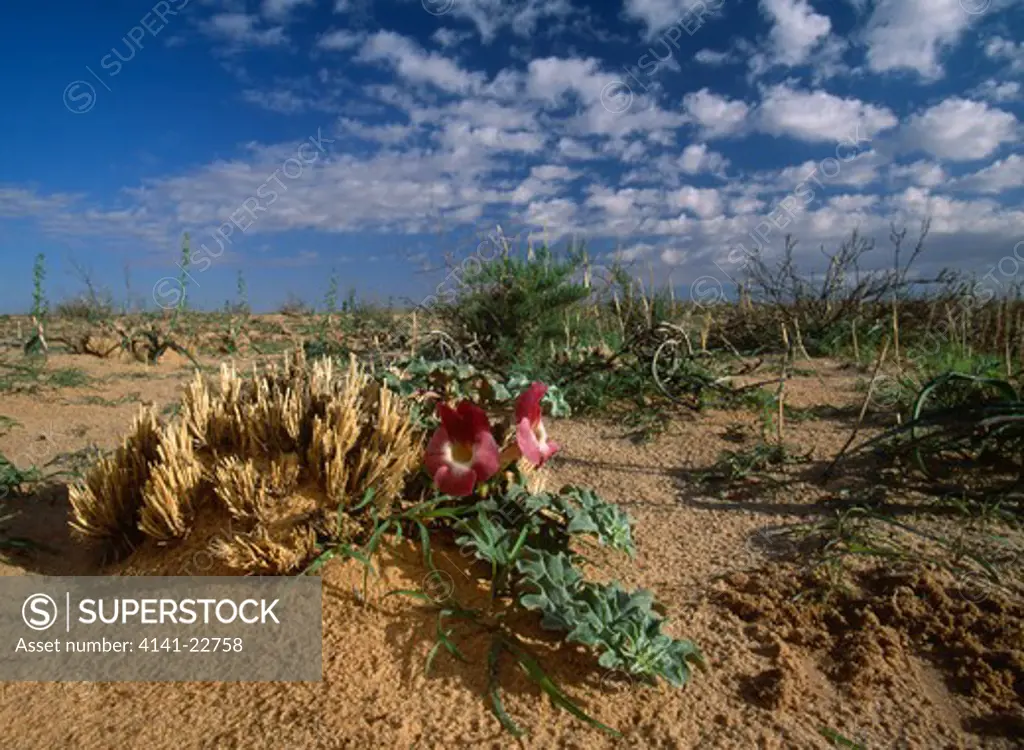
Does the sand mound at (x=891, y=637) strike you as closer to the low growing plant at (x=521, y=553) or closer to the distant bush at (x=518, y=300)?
the low growing plant at (x=521, y=553)

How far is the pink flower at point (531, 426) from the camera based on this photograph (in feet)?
6.68

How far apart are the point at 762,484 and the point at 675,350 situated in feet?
5.57

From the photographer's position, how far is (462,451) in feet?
6.72

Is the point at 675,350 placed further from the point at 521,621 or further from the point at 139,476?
the point at 139,476

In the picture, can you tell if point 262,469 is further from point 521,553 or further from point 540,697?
point 540,697

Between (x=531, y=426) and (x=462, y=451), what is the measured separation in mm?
249

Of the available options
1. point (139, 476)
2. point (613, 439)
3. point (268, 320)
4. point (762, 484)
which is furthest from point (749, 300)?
point (268, 320)

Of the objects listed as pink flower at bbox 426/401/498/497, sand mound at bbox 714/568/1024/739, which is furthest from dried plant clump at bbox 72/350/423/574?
sand mound at bbox 714/568/1024/739

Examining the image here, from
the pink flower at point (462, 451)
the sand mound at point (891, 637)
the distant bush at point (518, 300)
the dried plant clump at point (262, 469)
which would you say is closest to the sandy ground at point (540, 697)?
the sand mound at point (891, 637)

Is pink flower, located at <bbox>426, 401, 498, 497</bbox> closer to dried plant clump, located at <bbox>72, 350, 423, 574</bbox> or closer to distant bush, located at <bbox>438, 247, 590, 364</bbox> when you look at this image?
dried plant clump, located at <bbox>72, 350, 423, 574</bbox>

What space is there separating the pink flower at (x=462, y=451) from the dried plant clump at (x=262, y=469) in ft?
0.94

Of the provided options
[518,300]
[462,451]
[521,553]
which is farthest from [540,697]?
[518,300]

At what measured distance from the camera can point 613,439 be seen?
4.03m

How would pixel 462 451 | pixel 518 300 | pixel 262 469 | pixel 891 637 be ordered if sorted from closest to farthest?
1. pixel 891 637
2. pixel 462 451
3. pixel 262 469
4. pixel 518 300
